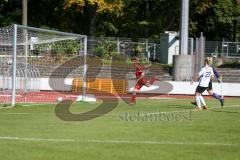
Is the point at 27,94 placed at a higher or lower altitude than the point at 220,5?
lower

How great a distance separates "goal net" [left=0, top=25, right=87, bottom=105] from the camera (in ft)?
86.8

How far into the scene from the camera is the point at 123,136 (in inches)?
521

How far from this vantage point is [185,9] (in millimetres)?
39500

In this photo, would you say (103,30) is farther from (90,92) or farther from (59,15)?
(90,92)

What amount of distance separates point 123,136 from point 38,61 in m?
16.1

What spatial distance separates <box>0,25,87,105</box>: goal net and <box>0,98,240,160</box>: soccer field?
25.3 feet

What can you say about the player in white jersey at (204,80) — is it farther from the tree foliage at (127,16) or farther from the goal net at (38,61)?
the tree foliage at (127,16)

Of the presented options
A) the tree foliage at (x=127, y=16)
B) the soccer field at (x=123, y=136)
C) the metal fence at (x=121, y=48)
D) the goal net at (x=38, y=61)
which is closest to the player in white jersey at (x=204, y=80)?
the soccer field at (x=123, y=136)

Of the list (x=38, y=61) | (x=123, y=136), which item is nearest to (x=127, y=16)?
(x=38, y=61)

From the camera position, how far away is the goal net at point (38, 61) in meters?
26.5

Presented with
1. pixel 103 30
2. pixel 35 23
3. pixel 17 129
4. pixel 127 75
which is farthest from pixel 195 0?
pixel 17 129

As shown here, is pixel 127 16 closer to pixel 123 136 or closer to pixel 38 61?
pixel 38 61

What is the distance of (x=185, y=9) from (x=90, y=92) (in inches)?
424

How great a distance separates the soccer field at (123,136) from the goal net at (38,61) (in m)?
7.71
